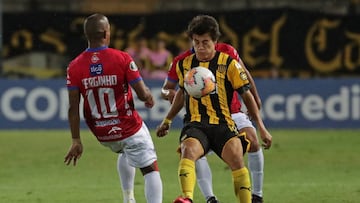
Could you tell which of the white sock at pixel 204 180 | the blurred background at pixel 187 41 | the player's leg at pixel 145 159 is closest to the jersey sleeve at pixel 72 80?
the player's leg at pixel 145 159

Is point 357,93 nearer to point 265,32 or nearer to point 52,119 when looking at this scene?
point 265,32

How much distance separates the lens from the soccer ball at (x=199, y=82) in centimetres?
934

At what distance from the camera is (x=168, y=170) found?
49.4ft

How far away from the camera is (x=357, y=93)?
21812mm

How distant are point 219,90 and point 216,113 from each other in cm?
22

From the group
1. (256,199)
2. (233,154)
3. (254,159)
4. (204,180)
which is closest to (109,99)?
(233,154)

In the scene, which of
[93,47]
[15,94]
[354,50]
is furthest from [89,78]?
[354,50]

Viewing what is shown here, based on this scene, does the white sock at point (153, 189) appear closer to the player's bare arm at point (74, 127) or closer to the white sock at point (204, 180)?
the player's bare arm at point (74, 127)

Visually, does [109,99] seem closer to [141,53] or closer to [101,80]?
[101,80]

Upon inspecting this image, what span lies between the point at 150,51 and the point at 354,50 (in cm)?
456

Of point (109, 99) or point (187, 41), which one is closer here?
point (109, 99)

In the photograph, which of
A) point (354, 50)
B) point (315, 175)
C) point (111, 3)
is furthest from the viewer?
point (111, 3)

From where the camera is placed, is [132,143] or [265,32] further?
[265,32]

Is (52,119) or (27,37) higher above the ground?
(27,37)
